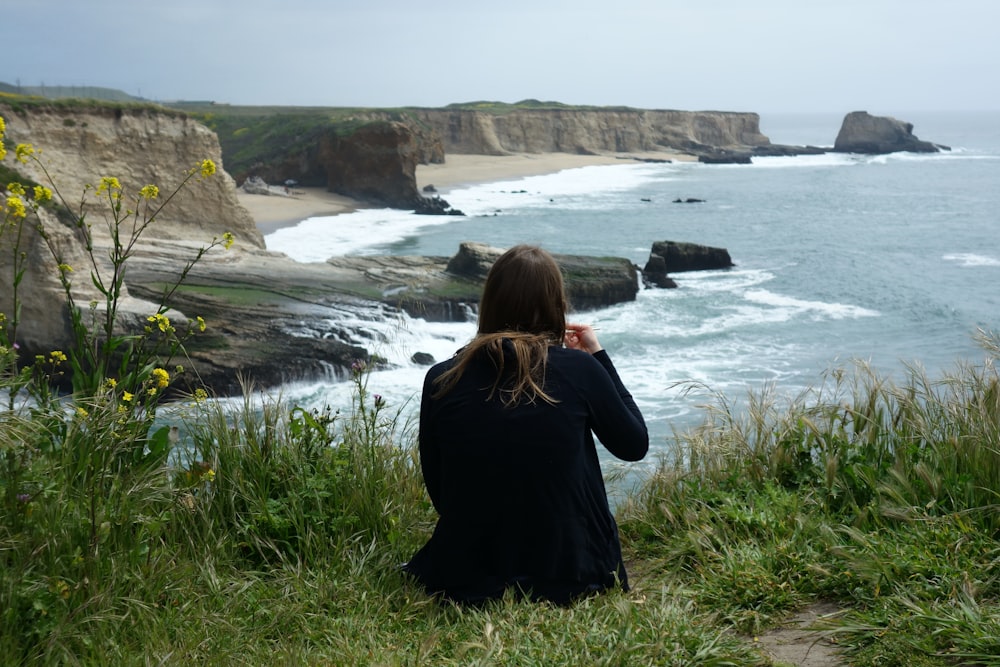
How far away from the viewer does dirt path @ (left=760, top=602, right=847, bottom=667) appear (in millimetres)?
2836

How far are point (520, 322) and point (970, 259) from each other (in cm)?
3353

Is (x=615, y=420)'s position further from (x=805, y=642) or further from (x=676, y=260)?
(x=676, y=260)

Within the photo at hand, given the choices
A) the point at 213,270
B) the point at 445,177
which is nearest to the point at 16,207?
the point at 213,270

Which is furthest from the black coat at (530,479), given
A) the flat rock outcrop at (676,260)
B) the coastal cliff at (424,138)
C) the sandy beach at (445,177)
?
the coastal cliff at (424,138)

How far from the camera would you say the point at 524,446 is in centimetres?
311

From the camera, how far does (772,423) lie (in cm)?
487

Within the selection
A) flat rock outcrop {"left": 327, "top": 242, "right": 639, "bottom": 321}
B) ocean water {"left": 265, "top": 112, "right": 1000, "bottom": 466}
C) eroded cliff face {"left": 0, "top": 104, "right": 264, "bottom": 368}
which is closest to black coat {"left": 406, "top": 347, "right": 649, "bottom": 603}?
ocean water {"left": 265, "top": 112, "right": 1000, "bottom": 466}

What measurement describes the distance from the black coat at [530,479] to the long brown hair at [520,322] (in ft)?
0.14

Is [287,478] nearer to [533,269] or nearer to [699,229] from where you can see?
[533,269]

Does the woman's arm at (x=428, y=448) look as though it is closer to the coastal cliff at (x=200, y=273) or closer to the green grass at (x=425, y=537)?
the green grass at (x=425, y=537)

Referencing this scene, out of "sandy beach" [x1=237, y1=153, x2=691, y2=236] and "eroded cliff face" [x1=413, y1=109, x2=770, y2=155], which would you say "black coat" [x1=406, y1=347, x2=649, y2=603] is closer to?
"sandy beach" [x1=237, y1=153, x2=691, y2=236]

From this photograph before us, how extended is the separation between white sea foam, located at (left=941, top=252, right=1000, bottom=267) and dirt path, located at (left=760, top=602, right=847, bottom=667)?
3170cm

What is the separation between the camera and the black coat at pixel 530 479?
312cm

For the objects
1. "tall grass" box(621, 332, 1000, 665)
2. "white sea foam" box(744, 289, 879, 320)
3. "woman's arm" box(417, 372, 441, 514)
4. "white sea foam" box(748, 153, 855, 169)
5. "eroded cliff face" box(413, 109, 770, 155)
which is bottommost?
"white sea foam" box(744, 289, 879, 320)
